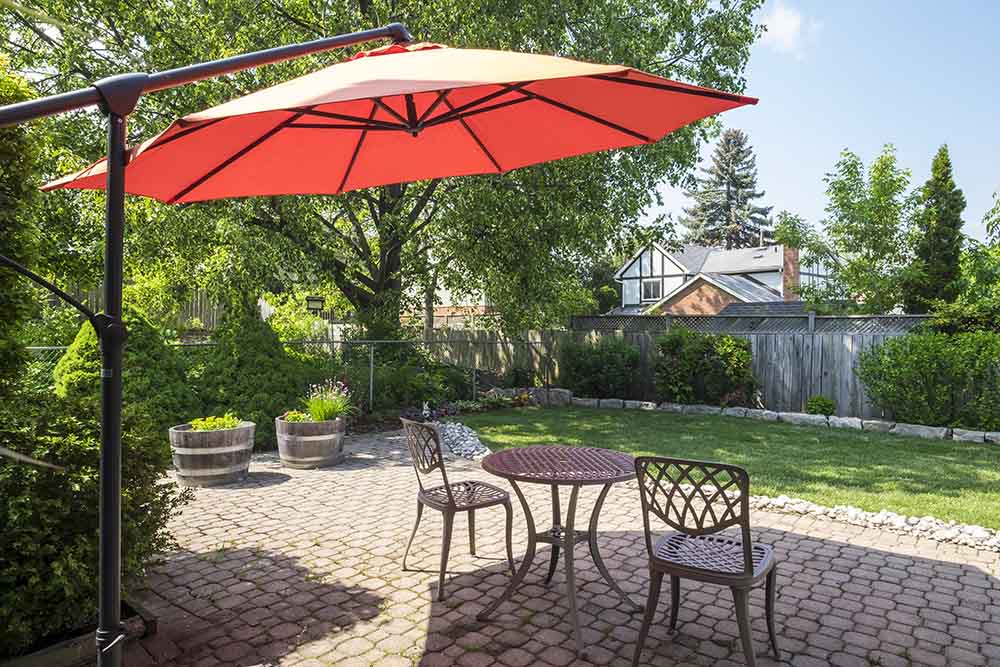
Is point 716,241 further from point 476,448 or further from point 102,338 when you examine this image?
point 102,338

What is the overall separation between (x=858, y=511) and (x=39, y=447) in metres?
6.07

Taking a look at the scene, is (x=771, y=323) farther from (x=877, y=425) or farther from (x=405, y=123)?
(x=405, y=123)

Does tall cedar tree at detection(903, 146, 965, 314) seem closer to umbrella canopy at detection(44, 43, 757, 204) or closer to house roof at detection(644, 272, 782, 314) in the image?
house roof at detection(644, 272, 782, 314)

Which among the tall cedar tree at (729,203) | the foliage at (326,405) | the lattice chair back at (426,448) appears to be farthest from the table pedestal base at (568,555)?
the tall cedar tree at (729,203)

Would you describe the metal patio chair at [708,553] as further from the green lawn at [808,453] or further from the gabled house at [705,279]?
the gabled house at [705,279]

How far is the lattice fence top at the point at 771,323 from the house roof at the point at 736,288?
1402 cm

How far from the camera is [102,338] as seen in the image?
5.42 ft

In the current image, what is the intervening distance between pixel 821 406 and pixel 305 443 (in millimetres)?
8910

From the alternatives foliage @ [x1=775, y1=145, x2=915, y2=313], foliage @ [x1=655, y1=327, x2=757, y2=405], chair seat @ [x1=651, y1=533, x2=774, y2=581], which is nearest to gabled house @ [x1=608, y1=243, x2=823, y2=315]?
foliage @ [x1=775, y1=145, x2=915, y2=313]

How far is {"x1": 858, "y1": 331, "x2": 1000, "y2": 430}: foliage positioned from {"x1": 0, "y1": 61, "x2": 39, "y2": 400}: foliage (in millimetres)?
11341

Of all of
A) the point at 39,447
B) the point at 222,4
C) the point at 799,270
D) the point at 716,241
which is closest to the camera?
the point at 39,447

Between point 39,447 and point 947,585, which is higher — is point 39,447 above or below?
above

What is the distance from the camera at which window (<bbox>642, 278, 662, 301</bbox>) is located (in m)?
36.1

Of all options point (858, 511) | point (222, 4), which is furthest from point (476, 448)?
point (222, 4)
